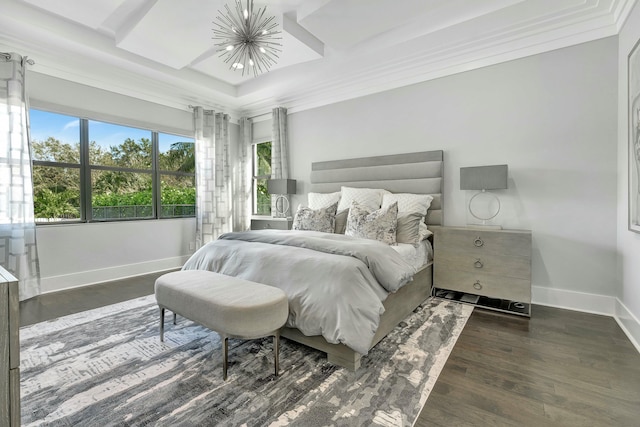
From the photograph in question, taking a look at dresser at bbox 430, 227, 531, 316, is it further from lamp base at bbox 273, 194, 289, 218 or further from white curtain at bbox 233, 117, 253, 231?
white curtain at bbox 233, 117, 253, 231

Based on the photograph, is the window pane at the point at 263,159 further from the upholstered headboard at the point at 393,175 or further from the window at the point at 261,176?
the upholstered headboard at the point at 393,175

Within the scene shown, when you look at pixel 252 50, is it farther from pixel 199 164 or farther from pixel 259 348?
pixel 259 348

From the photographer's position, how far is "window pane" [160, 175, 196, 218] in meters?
4.77

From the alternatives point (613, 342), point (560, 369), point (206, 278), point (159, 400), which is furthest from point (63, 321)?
point (613, 342)

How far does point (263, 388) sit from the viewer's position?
5.56ft

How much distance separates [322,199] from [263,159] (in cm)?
210

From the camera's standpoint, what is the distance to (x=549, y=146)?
298cm

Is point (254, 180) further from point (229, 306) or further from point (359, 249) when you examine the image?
point (229, 306)

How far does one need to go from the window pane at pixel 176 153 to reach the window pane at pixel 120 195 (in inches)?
14.8

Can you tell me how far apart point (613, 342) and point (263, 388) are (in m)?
2.56

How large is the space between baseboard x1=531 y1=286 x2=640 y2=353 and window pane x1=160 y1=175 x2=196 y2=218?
4.97 metres

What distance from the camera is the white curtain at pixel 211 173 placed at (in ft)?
16.2

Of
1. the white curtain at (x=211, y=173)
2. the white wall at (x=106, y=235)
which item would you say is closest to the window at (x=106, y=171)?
the white wall at (x=106, y=235)

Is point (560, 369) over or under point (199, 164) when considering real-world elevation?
under
